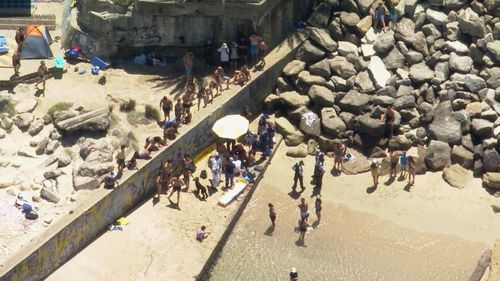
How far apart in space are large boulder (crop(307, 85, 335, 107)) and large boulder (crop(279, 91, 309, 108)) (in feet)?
0.94

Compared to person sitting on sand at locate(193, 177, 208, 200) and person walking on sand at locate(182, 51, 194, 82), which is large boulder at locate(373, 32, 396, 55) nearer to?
person walking on sand at locate(182, 51, 194, 82)

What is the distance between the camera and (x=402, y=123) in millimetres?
32844

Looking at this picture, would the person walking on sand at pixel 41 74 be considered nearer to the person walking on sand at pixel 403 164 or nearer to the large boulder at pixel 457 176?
the person walking on sand at pixel 403 164

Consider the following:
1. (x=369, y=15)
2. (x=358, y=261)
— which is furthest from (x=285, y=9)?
(x=358, y=261)

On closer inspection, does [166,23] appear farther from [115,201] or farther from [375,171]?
[375,171]

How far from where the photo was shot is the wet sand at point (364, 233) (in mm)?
27453

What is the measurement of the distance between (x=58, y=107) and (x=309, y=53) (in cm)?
1022

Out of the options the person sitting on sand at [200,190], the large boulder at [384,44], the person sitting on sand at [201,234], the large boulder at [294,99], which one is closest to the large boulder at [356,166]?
the large boulder at [294,99]

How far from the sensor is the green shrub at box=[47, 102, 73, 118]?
30566mm

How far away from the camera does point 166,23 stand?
3416 cm

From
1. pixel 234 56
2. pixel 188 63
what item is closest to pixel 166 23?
pixel 188 63

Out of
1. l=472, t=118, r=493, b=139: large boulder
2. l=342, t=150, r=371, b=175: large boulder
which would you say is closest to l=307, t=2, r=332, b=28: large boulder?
l=342, t=150, r=371, b=175: large boulder

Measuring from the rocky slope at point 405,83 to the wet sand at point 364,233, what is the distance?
1.45 meters

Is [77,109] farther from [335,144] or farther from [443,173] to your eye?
[443,173]
